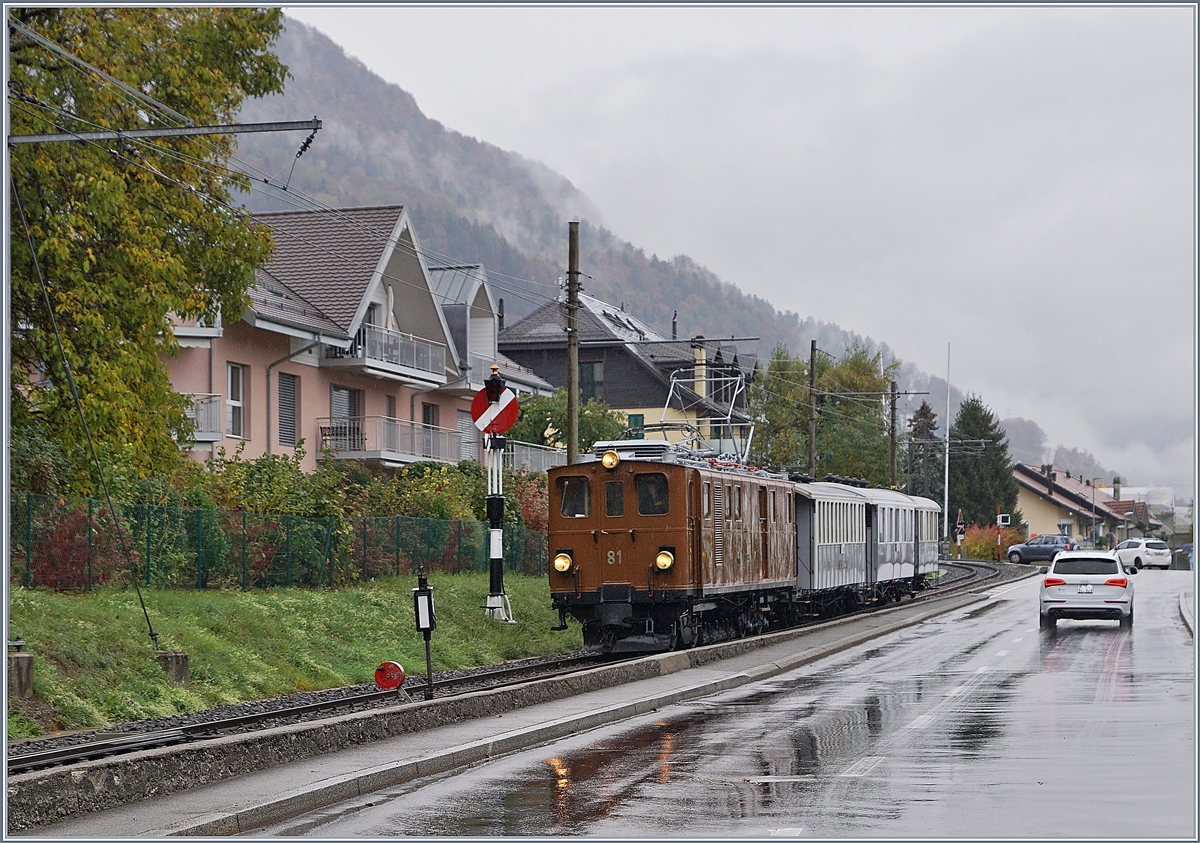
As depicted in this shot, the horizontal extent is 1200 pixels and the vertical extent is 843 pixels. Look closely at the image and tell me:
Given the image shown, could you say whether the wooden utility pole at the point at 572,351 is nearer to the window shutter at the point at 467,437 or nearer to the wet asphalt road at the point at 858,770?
the wet asphalt road at the point at 858,770

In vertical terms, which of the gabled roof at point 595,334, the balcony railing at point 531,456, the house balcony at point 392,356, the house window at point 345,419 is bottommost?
the balcony railing at point 531,456

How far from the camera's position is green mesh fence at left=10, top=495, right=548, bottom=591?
70.0ft

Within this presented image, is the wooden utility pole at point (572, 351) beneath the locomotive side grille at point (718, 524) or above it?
above

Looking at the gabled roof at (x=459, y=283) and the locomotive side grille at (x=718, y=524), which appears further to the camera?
the gabled roof at (x=459, y=283)

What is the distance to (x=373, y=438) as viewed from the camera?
43344 millimetres

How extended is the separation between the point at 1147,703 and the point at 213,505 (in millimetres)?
15753

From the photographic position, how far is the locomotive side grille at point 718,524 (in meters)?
27.1

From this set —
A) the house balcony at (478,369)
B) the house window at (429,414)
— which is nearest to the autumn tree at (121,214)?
the house window at (429,414)

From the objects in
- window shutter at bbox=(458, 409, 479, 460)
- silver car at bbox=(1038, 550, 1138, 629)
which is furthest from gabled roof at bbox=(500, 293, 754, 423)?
silver car at bbox=(1038, 550, 1138, 629)

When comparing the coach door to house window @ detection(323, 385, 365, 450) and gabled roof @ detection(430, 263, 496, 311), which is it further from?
gabled roof @ detection(430, 263, 496, 311)

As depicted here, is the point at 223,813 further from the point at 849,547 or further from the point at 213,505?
the point at 849,547

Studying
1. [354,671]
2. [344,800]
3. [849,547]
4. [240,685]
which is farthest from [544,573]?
[344,800]

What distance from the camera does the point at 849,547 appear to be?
39.2m

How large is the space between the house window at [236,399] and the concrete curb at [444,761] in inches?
708
